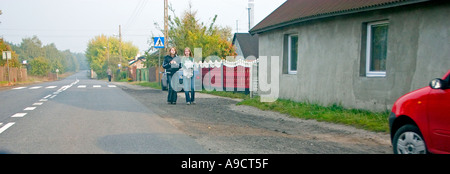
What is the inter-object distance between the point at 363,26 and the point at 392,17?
863mm

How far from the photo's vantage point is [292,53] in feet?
39.3

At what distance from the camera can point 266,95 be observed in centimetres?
1310

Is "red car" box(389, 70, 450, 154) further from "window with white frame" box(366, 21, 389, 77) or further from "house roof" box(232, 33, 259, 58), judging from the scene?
"house roof" box(232, 33, 259, 58)

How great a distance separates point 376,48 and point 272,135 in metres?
3.97

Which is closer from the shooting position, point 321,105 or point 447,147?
point 447,147

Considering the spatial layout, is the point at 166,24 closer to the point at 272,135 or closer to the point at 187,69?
the point at 187,69

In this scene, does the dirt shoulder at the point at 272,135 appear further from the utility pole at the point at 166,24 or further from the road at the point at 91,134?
the utility pole at the point at 166,24

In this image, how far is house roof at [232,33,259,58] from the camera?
41094 millimetres

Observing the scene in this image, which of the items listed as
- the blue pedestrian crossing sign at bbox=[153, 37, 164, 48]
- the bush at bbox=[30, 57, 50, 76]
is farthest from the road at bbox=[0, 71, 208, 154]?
the bush at bbox=[30, 57, 50, 76]

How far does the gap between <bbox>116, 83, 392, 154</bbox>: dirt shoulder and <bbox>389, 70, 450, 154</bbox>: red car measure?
83cm
